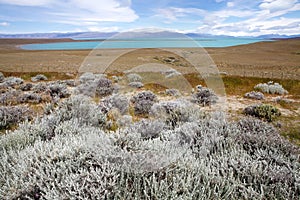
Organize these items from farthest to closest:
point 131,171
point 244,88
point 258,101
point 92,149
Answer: point 244,88
point 258,101
point 92,149
point 131,171

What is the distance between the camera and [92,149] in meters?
3.08

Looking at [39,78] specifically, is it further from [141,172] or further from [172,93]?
[141,172]

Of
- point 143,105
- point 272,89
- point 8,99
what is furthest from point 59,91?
point 272,89

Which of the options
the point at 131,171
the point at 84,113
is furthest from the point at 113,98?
the point at 131,171

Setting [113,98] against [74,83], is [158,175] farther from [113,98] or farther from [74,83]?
[74,83]

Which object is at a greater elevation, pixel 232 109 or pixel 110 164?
pixel 110 164

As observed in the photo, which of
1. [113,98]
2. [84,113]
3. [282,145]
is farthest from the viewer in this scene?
[113,98]

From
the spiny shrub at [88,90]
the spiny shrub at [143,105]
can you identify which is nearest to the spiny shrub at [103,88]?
the spiny shrub at [88,90]

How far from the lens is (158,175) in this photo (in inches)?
107

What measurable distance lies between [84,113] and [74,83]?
9.26 metres

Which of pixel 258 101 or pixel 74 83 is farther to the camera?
pixel 74 83

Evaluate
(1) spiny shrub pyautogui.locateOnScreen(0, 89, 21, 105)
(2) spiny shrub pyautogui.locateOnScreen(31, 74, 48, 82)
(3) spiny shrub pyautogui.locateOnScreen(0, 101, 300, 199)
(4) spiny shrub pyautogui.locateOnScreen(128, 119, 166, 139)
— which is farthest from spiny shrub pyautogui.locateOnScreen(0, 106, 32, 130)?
(2) spiny shrub pyautogui.locateOnScreen(31, 74, 48, 82)

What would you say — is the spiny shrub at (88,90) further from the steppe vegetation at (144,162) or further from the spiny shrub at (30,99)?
the steppe vegetation at (144,162)

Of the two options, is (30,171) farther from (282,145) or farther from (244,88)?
(244,88)
